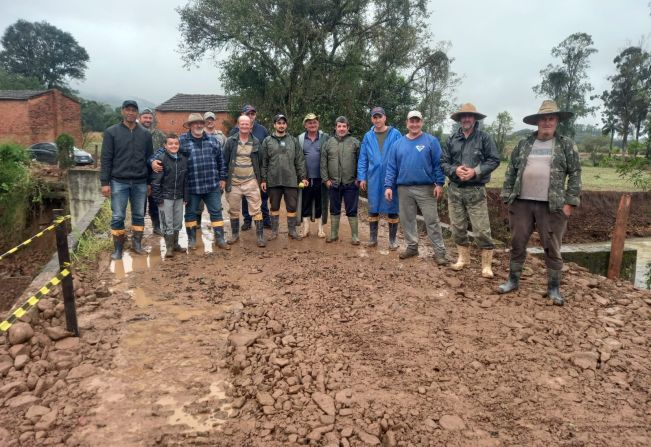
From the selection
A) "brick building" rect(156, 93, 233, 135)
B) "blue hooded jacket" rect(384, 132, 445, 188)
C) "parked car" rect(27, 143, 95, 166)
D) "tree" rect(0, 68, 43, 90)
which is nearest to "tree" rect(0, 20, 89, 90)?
"tree" rect(0, 68, 43, 90)

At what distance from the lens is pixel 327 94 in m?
14.4

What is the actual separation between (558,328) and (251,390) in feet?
8.77

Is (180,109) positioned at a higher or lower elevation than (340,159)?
higher

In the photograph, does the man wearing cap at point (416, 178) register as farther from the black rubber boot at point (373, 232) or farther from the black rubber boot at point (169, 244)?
the black rubber boot at point (169, 244)

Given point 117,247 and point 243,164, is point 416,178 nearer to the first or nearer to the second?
point 243,164

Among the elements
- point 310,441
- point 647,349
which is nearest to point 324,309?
point 310,441

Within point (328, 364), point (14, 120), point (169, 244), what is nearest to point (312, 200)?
point (169, 244)

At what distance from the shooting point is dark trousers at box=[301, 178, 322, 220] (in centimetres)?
660

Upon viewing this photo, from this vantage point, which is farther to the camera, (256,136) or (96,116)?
(96,116)

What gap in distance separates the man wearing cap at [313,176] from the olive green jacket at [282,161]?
17cm

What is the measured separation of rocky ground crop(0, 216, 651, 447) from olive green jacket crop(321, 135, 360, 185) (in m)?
1.70

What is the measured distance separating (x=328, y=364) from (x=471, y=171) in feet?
9.07

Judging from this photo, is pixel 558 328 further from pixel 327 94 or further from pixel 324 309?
pixel 327 94

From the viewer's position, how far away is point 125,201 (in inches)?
221
